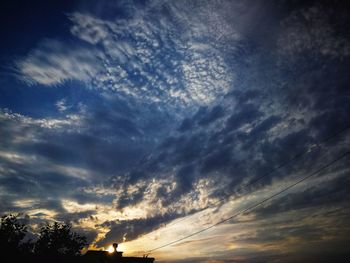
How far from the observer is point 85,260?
32.9m

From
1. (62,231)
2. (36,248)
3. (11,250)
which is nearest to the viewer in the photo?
(11,250)

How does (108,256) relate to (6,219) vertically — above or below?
below

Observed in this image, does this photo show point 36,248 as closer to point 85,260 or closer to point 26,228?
point 26,228

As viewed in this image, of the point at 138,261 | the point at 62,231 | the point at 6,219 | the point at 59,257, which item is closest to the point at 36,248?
the point at 62,231

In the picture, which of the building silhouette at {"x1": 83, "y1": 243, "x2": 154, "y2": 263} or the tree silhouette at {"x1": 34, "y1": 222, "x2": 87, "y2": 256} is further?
the tree silhouette at {"x1": 34, "y1": 222, "x2": 87, "y2": 256}

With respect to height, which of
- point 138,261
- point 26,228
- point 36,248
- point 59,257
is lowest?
point 138,261

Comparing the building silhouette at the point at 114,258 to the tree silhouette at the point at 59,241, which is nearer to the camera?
the building silhouette at the point at 114,258

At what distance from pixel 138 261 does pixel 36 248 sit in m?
47.3

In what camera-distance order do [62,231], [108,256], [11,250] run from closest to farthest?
[108,256] < [11,250] < [62,231]

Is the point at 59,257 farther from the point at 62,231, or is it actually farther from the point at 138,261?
the point at 62,231

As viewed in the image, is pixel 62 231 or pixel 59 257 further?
pixel 62 231

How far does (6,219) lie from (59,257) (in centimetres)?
2852

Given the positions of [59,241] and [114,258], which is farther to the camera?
[59,241]

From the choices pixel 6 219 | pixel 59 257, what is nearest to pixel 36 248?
pixel 6 219
